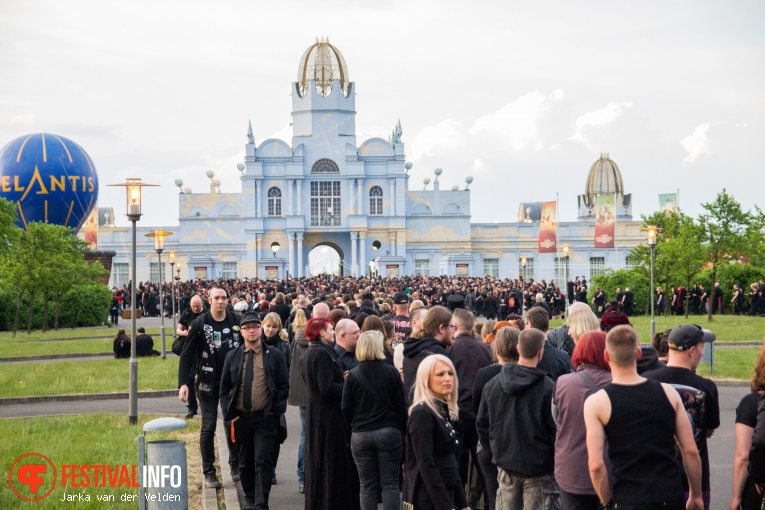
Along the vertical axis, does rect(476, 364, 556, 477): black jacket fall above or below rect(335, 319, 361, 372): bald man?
below

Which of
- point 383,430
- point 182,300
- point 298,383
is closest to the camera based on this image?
point 383,430

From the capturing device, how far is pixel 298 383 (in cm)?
1109

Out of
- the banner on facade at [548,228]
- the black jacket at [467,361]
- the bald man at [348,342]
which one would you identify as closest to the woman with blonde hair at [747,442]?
the black jacket at [467,361]

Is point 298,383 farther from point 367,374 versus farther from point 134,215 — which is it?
point 134,215

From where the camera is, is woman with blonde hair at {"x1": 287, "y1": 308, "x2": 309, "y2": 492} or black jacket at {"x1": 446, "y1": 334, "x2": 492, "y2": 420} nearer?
black jacket at {"x1": 446, "y1": 334, "x2": 492, "y2": 420}

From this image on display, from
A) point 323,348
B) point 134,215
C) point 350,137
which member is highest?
point 350,137

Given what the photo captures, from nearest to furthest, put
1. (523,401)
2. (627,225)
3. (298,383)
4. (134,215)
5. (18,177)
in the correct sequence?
(523,401) < (298,383) < (134,215) < (18,177) < (627,225)

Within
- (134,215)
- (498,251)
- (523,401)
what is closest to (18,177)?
(498,251)

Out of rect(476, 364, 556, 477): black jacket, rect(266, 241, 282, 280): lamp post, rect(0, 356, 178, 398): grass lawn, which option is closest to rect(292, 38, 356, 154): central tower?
rect(266, 241, 282, 280): lamp post

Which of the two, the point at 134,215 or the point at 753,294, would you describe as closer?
the point at 134,215

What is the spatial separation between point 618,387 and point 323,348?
133 inches

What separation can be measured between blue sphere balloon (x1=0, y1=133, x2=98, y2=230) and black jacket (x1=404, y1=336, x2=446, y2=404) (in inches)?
2117

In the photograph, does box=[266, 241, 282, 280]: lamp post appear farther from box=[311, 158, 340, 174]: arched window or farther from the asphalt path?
the asphalt path

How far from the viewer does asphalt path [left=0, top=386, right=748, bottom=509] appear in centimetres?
1059
